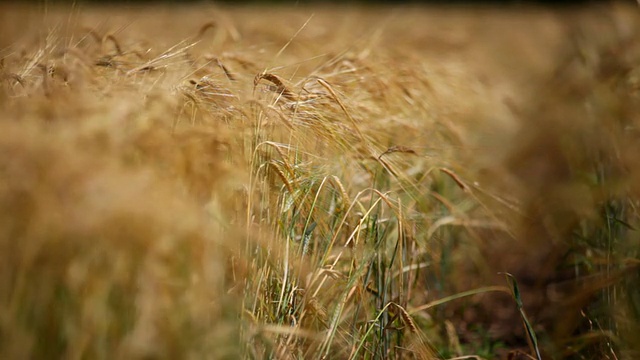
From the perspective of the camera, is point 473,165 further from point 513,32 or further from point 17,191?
point 513,32

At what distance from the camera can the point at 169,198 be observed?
3.04 ft

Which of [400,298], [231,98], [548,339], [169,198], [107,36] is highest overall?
[107,36]

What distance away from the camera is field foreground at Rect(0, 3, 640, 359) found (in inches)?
34.8

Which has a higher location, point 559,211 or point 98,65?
point 98,65

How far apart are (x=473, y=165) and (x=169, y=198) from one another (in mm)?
1719

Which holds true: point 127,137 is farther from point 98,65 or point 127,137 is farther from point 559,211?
point 559,211

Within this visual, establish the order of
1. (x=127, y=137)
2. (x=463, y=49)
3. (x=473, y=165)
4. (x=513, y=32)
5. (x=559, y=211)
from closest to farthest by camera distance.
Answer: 1. (x=127, y=137)
2. (x=559, y=211)
3. (x=473, y=165)
4. (x=463, y=49)
5. (x=513, y=32)

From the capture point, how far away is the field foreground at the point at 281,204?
88 centimetres

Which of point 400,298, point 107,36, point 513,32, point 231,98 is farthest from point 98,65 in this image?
point 513,32

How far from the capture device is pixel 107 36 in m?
1.44

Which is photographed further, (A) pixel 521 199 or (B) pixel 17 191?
(A) pixel 521 199

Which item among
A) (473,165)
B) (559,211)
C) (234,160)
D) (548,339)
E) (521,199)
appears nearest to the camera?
(234,160)

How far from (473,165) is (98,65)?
155 cm

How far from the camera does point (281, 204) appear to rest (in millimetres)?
1293
